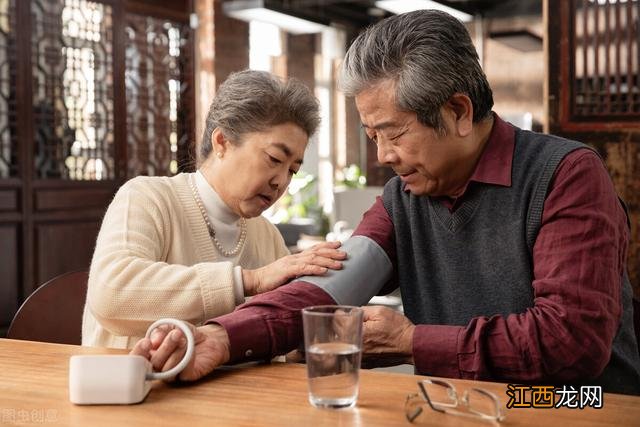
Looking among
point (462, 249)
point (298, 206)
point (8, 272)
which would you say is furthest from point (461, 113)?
point (298, 206)

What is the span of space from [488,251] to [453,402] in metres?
0.58

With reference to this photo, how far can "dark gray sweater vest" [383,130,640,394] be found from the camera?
5.10ft

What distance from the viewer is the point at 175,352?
4.04 feet

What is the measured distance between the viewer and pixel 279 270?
1.65m

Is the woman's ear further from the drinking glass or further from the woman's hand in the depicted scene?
the drinking glass

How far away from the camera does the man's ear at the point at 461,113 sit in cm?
158

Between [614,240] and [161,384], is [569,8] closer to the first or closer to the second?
[614,240]

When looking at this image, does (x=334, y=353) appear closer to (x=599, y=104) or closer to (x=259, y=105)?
(x=259, y=105)

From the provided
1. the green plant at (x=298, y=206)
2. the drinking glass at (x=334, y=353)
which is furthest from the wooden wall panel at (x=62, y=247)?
the drinking glass at (x=334, y=353)

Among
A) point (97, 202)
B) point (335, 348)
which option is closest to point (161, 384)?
point (335, 348)

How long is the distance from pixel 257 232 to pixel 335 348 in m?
1.14

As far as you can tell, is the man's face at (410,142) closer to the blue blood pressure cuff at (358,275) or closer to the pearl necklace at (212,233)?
the blue blood pressure cuff at (358,275)

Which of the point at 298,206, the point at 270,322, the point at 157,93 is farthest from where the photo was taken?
the point at 298,206

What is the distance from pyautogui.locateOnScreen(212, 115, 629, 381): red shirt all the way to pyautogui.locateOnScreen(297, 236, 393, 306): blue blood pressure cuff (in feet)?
0.39
